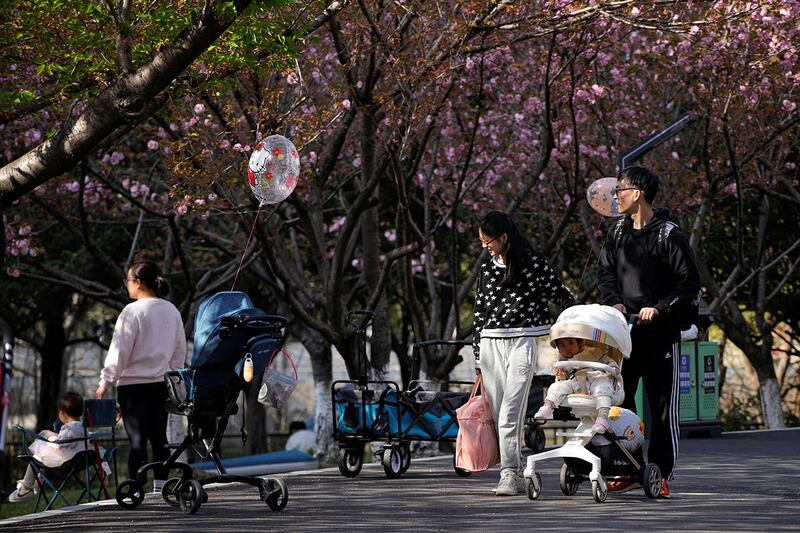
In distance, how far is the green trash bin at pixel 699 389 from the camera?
1670 centimetres

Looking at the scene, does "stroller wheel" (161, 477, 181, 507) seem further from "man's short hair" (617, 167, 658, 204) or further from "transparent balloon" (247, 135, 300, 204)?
"transparent balloon" (247, 135, 300, 204)

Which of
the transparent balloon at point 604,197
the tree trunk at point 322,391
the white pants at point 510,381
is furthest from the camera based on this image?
the tree trunk at point 322,391

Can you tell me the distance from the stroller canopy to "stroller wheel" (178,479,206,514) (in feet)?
8.15

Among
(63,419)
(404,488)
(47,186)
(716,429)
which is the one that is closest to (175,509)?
(404,488)

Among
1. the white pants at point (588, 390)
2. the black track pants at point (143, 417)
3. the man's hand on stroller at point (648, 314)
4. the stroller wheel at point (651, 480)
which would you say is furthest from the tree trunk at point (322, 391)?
the man's hand on stroller at point (648, 314)

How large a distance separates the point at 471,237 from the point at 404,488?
1628 centimetres

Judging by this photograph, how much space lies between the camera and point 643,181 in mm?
9336

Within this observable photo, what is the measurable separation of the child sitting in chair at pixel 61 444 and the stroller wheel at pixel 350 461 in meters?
2.12

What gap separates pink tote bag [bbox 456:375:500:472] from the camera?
9.71m

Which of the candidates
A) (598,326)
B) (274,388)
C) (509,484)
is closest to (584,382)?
(598,326)

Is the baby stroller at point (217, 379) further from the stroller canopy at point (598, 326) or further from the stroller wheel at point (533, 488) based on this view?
the stroller canopy at point (598, 326)

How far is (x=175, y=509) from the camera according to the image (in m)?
9.32

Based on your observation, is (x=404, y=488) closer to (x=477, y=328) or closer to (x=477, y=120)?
(x=477, y=328)

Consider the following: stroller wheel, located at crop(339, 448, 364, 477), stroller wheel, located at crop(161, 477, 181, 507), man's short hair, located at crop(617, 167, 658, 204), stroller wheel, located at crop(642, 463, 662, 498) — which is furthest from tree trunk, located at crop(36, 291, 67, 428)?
stroller wheel, located at crop(642, 463, 662, 498)
